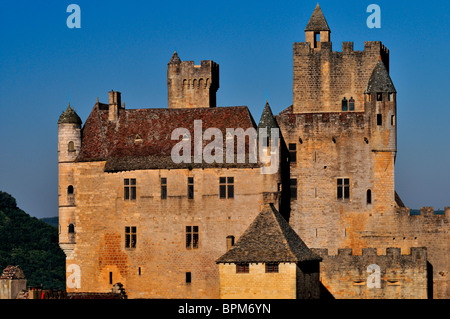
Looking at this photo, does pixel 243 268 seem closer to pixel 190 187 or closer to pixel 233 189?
pixel 233 189

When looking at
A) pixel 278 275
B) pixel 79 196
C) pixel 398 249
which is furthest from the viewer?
pixel 79 196

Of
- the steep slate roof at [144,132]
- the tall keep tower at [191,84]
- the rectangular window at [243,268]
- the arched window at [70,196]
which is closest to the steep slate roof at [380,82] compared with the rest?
the steep slate roof at [144,132]

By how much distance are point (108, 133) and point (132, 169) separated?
3216 millimetres

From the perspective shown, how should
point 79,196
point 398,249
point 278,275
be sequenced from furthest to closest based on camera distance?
1. point 79,196
2. point 398,249
3. point 278,275

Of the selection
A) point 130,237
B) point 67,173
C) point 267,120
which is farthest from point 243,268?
point 67,173

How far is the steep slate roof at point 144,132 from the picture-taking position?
66625 mm

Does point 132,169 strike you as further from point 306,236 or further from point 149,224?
point 306,236

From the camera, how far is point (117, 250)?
6631 centimetres

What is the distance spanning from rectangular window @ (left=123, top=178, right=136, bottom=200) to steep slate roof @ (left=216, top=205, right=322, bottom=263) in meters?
9.42

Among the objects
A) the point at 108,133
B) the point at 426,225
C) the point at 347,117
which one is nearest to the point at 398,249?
the point at 426,225

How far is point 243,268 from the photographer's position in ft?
186

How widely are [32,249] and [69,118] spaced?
175 ft

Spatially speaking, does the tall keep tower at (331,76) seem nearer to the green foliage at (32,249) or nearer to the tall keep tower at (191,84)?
the tall keep tower at (191,84)

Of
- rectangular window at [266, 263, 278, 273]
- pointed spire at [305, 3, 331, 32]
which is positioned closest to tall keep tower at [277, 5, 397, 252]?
pointed spire at [305, 3, 331, 32]
